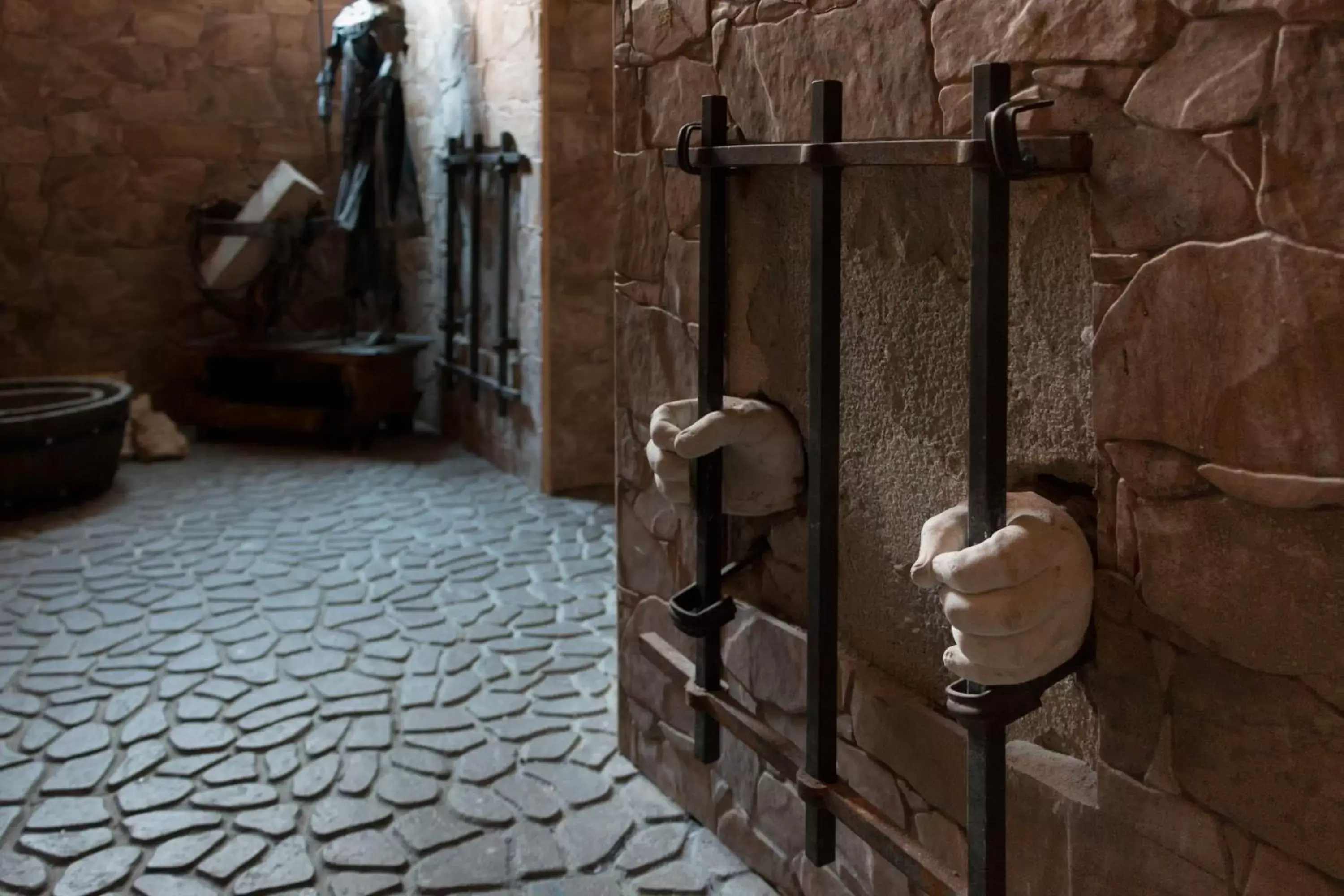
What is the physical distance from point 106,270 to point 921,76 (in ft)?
15.7

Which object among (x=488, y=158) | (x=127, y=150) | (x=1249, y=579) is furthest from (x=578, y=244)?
(x=1249, y=579)

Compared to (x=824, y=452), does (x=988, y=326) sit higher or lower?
higher

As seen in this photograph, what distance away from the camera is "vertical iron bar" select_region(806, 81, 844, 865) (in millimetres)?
1422

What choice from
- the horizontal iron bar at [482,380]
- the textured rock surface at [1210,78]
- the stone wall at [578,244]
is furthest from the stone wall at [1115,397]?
the horizontal iron bar at [482,380]

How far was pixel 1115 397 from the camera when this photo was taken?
1.18m

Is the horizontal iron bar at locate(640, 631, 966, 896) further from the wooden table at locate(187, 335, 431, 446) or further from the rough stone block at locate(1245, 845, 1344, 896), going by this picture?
the wooden table at locate(187, 335, 431, 446)

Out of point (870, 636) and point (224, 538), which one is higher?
point (870, 636)

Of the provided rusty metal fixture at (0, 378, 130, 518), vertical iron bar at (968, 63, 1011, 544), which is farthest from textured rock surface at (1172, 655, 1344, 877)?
rusty metal fixture at (0, 378, 130, 518)

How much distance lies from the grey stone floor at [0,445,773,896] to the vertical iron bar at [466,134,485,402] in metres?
0.76

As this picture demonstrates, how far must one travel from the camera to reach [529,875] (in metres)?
1.94

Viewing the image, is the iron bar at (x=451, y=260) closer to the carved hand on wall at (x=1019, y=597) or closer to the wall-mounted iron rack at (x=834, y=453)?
the wall-mounted iron rack at (x=834, y=453)

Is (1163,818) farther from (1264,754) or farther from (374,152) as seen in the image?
(374,152)

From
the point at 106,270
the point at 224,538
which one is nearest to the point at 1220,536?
the point at 224,538

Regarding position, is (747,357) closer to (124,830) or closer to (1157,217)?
(1157,217)
